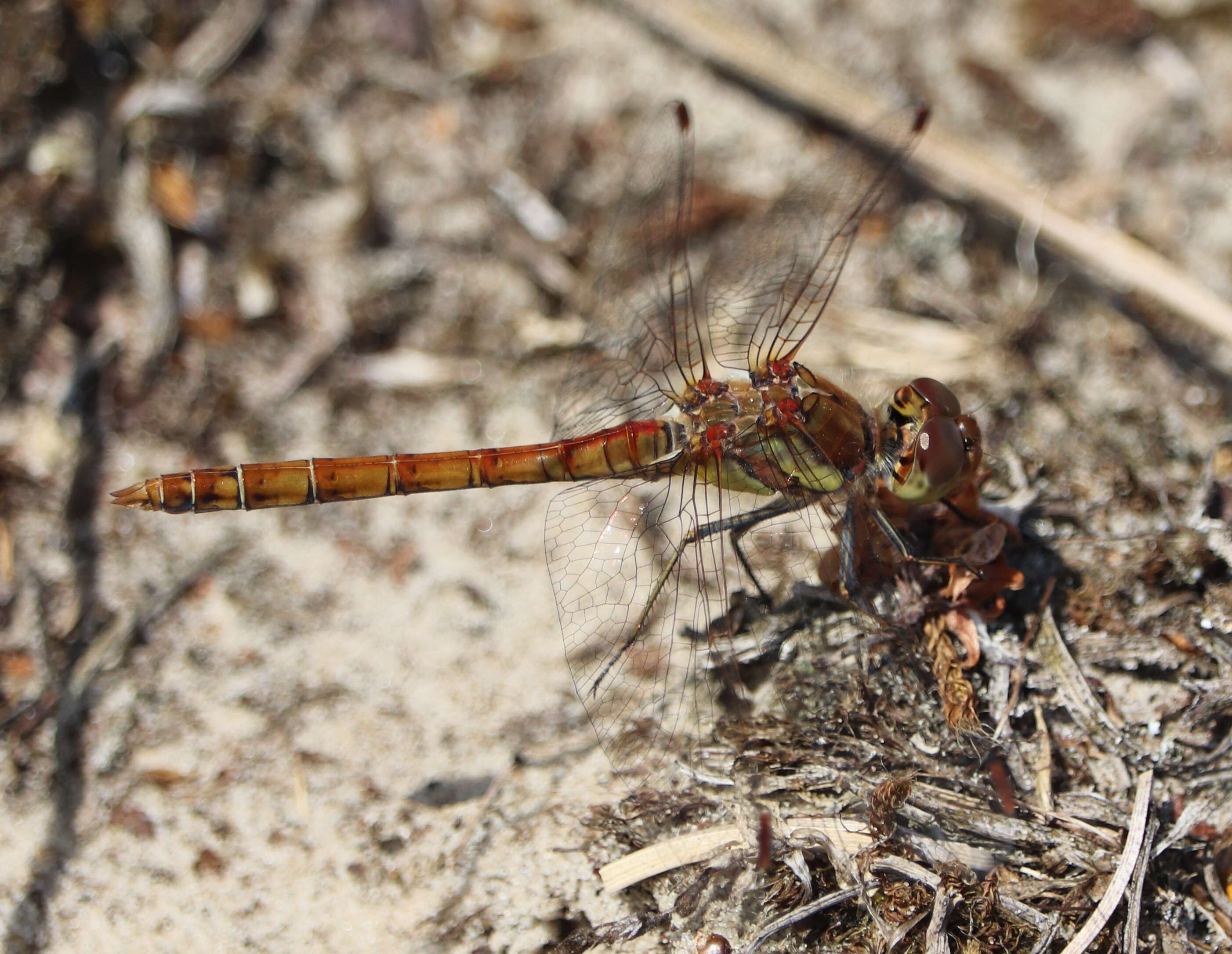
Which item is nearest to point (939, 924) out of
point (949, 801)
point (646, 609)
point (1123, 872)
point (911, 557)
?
point (949, 801)

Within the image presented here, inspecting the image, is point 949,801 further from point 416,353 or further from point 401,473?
point 416,353

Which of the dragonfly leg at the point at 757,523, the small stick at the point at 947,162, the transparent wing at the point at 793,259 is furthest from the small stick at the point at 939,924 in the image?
the small stick at the point at 947,162

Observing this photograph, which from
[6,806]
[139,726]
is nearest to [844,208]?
[139,726]

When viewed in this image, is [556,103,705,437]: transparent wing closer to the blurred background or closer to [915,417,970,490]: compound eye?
the blurred background

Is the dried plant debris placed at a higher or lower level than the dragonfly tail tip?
lower

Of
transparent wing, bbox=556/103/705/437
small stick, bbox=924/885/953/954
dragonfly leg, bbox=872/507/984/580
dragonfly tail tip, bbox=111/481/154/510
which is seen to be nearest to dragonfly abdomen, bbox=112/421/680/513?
dragonfly tail tip, bbox=111/481/154/510

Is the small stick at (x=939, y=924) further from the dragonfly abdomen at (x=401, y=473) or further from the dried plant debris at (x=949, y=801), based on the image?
the dragonfly abdomen at (x=401, y=473)

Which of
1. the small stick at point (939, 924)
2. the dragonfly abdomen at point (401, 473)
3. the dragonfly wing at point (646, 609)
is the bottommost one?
the small stick at point (939, 924)
